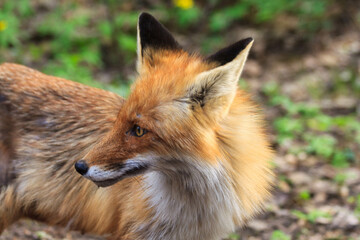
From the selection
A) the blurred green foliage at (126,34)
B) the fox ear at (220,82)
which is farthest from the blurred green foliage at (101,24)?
the fox ear at (220,82)

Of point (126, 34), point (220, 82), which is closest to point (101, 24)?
point (126, 34)

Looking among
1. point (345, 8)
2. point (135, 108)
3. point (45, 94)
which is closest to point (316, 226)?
point (135, 108)

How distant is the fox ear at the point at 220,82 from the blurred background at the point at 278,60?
2555 millimetres

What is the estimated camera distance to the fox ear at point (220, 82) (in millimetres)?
3064

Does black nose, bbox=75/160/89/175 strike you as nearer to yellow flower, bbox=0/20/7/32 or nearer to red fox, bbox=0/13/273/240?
red fox, bbox=0/13/273/240

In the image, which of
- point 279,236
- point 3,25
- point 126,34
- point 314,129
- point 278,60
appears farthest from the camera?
point 126,34

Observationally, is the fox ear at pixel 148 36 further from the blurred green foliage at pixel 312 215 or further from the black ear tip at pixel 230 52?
the blurred green foliage at pixel 312 215

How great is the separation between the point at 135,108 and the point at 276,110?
16.4 feet

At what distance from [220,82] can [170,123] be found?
1.56ft

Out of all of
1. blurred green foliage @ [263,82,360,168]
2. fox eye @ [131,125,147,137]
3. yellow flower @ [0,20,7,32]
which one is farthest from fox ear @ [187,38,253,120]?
yellow flower @ [0,20,7,32]

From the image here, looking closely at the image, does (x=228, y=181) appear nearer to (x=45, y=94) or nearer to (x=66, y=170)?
(x=66, y=170)

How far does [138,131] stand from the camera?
3246 mm

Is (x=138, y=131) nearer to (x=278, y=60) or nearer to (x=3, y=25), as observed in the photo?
(x=3, y=25)

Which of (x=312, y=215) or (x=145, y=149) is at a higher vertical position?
(x=145, y=149)
